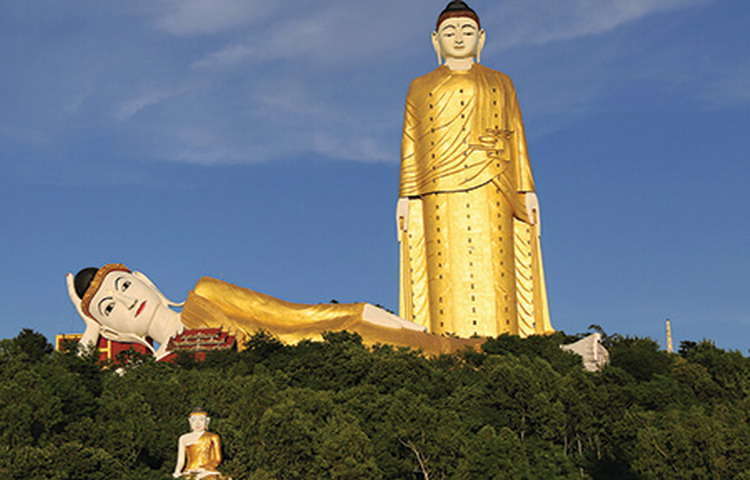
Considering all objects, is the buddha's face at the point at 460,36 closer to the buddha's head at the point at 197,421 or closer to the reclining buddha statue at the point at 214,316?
the reclining buddha statue at the point at 214,316

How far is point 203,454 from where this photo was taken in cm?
1599

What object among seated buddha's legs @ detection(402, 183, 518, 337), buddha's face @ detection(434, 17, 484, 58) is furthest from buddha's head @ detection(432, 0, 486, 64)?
seated buddha's legs @ detection(402, 183, 518, 337)

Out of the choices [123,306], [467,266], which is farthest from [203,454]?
[467,266]

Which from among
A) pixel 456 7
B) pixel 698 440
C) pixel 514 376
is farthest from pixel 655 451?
pixel 456 7

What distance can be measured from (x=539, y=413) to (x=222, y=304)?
433 inches

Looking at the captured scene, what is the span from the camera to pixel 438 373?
849 inches

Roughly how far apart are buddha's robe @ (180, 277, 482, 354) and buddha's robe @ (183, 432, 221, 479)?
11.0m

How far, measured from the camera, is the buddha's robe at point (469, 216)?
101ft

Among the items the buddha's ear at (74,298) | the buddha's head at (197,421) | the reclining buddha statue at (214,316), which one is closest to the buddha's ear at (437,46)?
the reclining buddha statue at (214,316)

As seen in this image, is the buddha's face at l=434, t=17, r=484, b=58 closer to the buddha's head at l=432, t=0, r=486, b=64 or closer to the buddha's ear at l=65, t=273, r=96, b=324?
the buddha's head at l=432, t=0, r=486, b=64

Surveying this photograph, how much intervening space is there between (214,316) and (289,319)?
1.97 metres

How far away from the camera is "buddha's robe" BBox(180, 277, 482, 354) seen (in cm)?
2711

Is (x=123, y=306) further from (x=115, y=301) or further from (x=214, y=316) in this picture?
(x=214, y=316)

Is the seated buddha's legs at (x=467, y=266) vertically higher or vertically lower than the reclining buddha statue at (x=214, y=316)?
higher
